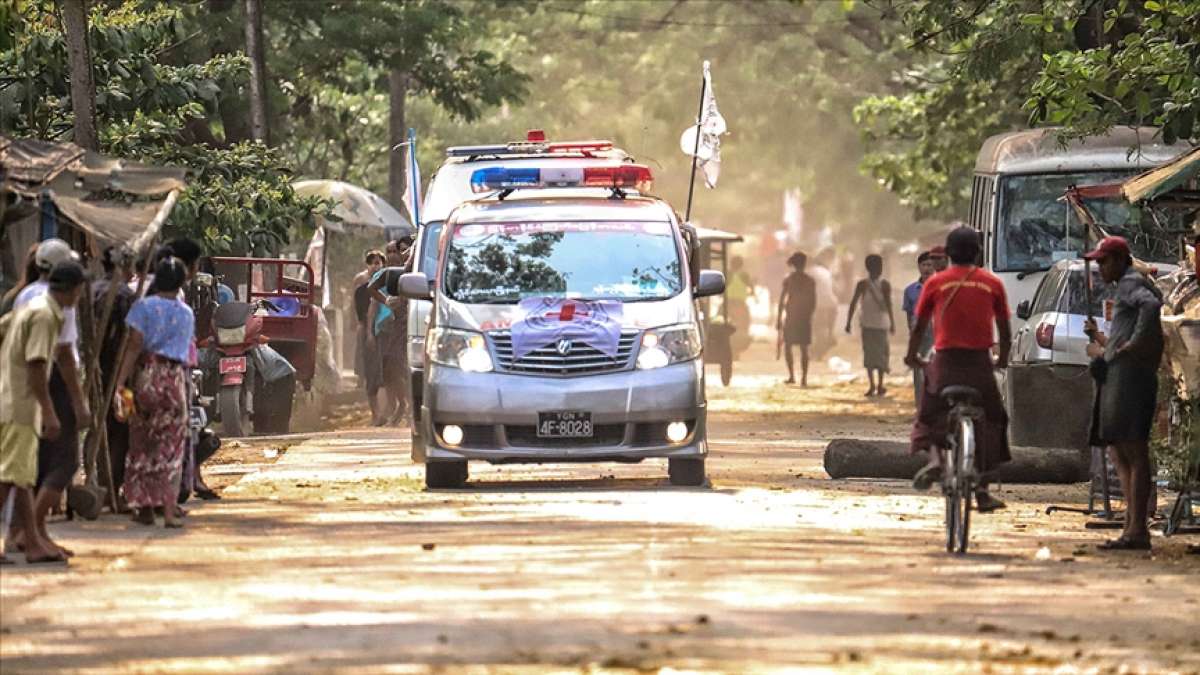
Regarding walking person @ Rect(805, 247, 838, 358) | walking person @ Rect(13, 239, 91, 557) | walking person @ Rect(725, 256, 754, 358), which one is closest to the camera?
walking person @ Rect(13, 239, 91, 557)

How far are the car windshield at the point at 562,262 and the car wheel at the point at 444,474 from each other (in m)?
1.15

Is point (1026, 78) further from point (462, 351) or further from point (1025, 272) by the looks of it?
point (462, 351)

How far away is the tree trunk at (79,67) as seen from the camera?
68.8 ft

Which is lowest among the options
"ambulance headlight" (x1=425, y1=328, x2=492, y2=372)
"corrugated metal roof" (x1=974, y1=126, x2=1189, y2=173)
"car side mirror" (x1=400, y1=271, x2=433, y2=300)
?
"ambulance headlight" (x1=425, y1=328, x2=492, y2=372)

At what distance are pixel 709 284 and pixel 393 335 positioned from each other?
9909 millimetres

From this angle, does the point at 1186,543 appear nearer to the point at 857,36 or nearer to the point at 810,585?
the point at 810,585

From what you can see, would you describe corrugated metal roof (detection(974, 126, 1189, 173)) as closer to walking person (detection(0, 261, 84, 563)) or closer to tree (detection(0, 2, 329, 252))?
tree (detection(0, 2, 329, 252))

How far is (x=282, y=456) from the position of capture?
2328 centimetres

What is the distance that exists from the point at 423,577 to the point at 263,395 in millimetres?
15275

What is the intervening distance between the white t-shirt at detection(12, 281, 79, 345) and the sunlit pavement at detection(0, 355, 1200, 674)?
1164 mm

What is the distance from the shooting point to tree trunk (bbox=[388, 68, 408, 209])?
43312 millimetres

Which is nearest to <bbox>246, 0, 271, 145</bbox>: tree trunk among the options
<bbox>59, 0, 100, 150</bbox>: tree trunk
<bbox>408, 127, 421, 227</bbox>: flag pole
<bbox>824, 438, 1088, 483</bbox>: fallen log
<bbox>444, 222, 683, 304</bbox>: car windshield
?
<bbox>408, 127, 421, 227</bbox>: flag pole

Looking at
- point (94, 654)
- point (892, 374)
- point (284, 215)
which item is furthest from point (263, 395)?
point (892, 374)

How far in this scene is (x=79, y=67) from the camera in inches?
826
